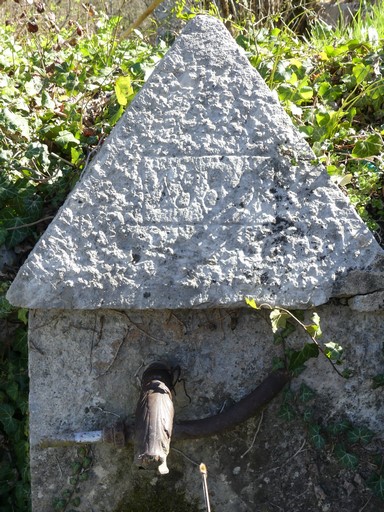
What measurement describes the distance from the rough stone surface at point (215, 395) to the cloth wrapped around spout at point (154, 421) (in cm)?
14

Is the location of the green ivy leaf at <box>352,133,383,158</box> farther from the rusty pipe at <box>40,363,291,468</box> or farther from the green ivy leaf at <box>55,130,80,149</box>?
the green ivy leaf at <box>55,130,80,149</box>

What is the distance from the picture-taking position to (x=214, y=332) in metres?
2.38

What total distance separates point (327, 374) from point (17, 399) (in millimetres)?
1192

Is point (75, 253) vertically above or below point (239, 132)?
below

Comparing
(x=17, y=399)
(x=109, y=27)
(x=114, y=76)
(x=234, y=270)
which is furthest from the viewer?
(x=109, y=27)

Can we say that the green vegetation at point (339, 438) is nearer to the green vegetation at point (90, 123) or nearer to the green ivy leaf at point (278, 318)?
the green vegetation at point (90, 123)

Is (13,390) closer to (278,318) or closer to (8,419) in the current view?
(8,419)

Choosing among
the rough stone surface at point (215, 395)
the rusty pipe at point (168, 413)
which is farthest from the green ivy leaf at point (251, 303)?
the rusty pipe at point (168, 413)

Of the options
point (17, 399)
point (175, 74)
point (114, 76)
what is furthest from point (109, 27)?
point (17, 399)

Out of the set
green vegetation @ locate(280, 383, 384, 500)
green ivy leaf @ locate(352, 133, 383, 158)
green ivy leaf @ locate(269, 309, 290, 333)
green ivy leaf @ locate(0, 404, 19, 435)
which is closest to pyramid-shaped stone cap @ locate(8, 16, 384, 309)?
green ivy leaf @ locate(269, 309, 290, 333)

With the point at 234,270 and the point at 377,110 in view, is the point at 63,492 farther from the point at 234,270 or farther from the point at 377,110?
the point at 377,110

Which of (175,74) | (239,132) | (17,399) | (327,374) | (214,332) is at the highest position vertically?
(175,74)

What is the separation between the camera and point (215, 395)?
2.38 metres

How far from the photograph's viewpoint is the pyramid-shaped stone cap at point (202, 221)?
2.23 m
